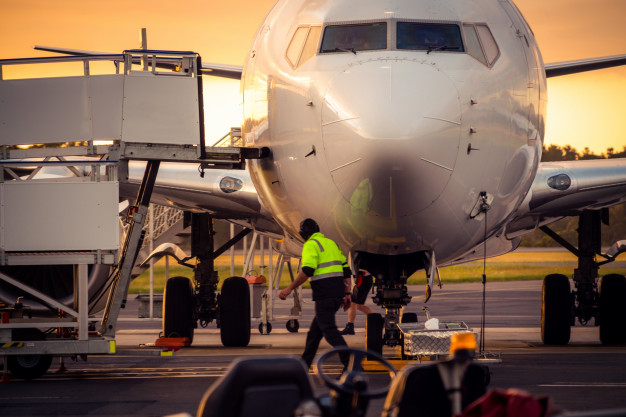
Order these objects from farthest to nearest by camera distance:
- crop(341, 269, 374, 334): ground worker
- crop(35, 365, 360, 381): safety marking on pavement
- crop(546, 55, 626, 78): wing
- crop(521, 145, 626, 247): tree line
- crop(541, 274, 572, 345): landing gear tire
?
crop(521, 145, 626, 247): tree line
crop(541, 274, 572, 345): landing gear tire
crop(546, 55, 626, 78): wing
crop(341, 269, 374, 334): ground worker
crop(35, 365, 360, 381): safety marking on pavement

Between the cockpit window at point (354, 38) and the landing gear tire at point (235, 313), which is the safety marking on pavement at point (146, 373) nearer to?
the landing gear tire at point (235, 313)

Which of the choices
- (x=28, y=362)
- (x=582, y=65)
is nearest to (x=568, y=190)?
(x=582, y=65)

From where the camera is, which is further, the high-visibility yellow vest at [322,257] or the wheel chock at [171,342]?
the wheel chock at [171,342]

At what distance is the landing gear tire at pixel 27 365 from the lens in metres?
12.5

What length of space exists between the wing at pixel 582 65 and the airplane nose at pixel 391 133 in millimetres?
5335

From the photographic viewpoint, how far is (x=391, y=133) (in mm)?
10148

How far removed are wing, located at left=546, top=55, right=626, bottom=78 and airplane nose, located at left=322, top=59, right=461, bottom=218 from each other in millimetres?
5335

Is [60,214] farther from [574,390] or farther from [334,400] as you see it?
[334,400]

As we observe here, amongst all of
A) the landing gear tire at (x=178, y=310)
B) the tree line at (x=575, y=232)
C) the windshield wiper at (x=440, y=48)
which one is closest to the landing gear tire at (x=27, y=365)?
the landing gear tire at (x=178, y=310)

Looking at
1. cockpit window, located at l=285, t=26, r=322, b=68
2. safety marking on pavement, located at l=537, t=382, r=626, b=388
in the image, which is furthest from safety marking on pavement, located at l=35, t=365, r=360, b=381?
cockpit window, located at l=285, t=26, r=322, b=68

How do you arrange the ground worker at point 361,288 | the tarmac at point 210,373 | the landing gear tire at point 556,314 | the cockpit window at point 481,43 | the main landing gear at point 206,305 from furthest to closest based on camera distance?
the main landing gear at point 206,305, the landing gear tire at point 556,314, the ground worker at point 361,288, the cockpit window at point 481,43, the tarmac at point 210,373

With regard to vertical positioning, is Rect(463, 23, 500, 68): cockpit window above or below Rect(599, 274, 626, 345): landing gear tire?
above

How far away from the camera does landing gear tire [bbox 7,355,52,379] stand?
12539 mm

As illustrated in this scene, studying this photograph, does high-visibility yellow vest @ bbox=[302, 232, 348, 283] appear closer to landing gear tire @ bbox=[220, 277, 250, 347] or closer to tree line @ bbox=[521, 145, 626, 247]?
landing gear tire @ bbox=[220, 277, 250, 347]
